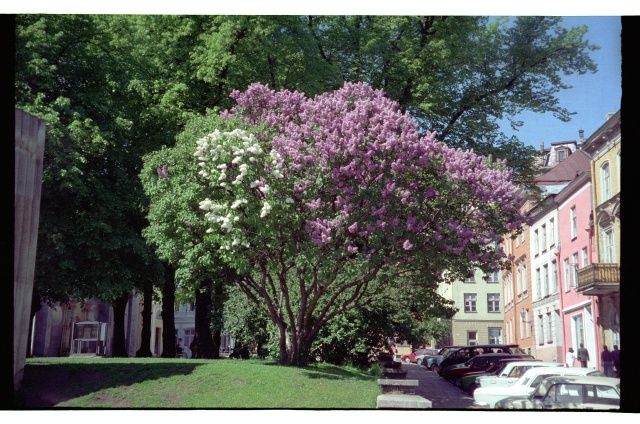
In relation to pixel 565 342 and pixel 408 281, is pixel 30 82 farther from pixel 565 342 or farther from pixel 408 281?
pixel 565 342

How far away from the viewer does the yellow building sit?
11133 mm

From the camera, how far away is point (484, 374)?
14.7 meters

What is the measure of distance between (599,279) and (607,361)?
138cm

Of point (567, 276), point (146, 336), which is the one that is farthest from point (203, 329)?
point (567, 276)

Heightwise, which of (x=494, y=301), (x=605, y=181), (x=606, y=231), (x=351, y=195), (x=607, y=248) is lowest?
(x=494, y=301)

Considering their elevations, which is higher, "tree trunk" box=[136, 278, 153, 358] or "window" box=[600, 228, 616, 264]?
"window" box=[600, 228, 616, 264]

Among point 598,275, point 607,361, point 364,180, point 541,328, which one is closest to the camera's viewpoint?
point 607,361

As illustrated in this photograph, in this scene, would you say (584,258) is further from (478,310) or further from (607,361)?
(478,310)

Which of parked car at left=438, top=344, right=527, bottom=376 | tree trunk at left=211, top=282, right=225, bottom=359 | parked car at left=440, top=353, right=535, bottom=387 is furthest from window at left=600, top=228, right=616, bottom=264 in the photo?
tree trunk at left=211, top=282, right=225, bottom=359

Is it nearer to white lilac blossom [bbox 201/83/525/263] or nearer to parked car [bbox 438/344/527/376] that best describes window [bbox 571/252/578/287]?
white lilac blossom [bbox 201/83/525/263]

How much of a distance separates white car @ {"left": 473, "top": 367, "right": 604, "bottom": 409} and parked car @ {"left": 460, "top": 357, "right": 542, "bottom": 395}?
46.2 inches

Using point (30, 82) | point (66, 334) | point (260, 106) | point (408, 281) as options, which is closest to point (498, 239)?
point (408, 281)

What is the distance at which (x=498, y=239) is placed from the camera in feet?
42.0
